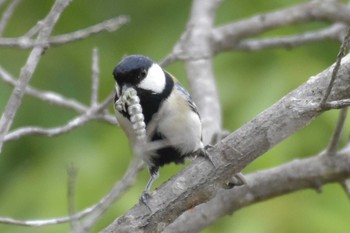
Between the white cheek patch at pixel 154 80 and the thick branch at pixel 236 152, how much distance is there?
1.34 ft

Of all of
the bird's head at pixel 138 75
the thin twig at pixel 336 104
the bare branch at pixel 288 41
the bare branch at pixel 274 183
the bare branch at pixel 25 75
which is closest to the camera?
the bare branch at pixel 25 75

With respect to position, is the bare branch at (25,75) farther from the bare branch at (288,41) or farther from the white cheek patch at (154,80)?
the bare branch at (288,41)

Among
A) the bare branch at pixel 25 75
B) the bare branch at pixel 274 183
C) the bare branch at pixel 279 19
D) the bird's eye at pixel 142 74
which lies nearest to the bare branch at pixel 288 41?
the bare branch at pixel 279 19

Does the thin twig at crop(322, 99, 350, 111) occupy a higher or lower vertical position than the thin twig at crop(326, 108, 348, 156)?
higher

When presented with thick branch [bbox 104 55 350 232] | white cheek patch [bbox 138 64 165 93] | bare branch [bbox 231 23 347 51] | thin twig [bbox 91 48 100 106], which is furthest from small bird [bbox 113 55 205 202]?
bare branch [bbox 231 23 347 51]

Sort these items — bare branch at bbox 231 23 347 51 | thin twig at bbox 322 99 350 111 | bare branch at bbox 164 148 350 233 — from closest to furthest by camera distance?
thin twig at bbox 322 99 350 111, bare branch at bbox 164 148 350 233, bare branch at bbox 231 23 347 51

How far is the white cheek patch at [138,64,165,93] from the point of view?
229cm

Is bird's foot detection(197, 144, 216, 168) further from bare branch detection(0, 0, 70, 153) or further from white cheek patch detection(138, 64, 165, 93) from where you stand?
bare branch detection(0, 0, 70, 153)

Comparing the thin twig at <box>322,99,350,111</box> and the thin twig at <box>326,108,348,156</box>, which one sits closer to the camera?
the thin twig at <box>322,99,350,111</box>

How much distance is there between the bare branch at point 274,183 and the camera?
8.11 feet

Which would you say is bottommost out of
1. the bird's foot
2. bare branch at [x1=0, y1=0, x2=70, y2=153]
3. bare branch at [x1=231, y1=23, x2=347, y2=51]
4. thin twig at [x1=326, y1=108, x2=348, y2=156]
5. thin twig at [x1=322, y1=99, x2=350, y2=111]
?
thin twig at [x1=326, y1=108, x2=348, y2=156]

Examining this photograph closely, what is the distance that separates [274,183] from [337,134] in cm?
22

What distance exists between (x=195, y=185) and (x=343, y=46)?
42 cm

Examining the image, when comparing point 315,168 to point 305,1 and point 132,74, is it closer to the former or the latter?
point 132,74
